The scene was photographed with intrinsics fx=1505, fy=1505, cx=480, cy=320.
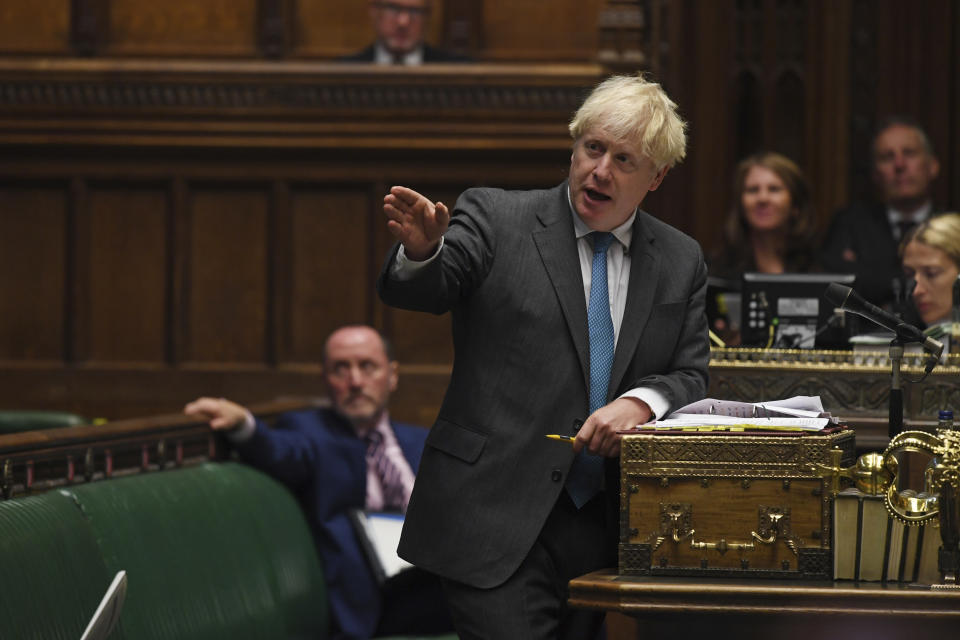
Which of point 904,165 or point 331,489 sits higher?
point 904,165

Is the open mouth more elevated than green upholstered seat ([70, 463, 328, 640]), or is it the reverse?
the open mouth

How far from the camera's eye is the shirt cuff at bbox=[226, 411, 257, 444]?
4574mm

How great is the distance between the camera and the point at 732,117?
672 cm

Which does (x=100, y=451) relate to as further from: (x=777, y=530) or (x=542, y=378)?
(x=777, y=530)

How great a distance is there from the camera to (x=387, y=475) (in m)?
4.96

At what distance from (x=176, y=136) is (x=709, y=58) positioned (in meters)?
2.40

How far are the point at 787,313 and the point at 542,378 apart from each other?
1.16 m

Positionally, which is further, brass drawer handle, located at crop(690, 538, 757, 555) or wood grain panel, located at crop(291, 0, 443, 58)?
wood grain panel, located at crop(291, 0, 443, 58)

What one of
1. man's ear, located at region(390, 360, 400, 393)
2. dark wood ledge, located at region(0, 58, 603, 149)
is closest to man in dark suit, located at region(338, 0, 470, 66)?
dark wood ledge, located at region(0, 58, 603, 149)

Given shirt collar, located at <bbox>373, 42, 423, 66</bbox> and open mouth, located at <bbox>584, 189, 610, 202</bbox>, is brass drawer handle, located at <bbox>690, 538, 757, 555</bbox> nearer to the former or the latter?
open mouth, located at <bbox>584, 189, 610, 202</bbox>

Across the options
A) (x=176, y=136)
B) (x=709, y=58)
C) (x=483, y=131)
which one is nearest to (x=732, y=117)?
(x=709, y=58)

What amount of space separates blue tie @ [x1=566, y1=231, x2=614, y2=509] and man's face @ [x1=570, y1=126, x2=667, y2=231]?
0.13m

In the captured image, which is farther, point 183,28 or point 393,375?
point 183,28

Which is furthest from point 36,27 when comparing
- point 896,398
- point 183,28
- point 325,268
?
point 896,398
